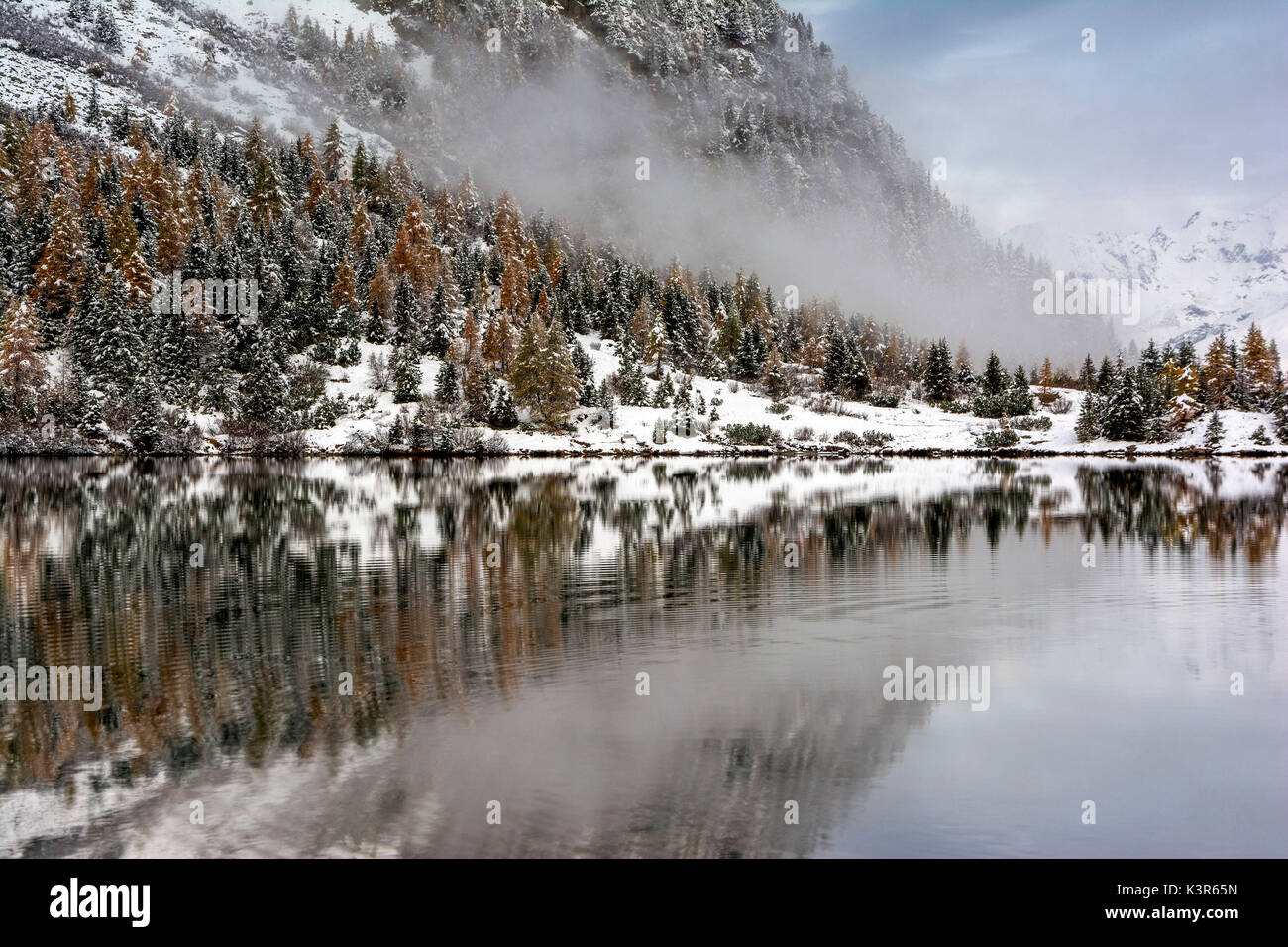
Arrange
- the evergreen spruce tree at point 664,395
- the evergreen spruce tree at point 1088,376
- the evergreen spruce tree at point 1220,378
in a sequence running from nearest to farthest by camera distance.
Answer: the evergreen spruce tree at point 664,395
the evergreen spruce tree at point 1220,378
the evergreen spruce tree at point 1088,376

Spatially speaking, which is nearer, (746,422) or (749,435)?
(749,435)

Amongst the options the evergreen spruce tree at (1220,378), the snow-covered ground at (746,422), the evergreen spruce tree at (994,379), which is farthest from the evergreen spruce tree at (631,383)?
the evergreen spruce tree at (1220,378)

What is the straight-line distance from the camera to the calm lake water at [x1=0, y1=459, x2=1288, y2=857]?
1062cm

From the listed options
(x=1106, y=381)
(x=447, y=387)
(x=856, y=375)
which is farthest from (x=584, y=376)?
(x=1106, y=381)

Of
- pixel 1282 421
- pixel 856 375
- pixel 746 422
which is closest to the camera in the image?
pixel 1282 421

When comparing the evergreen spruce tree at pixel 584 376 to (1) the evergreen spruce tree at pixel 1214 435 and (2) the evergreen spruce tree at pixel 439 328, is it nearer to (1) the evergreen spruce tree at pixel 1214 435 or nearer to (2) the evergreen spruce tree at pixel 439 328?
(2) the evergreen spruce tree at pixel 439 328

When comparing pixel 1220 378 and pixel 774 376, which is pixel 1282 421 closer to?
pixel 1220 378

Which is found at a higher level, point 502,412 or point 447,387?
point 447,387

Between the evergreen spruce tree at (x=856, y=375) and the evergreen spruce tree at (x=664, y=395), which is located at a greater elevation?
the evergreen spruce tree at (x=856, y=375)

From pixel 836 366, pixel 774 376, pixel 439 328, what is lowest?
pixel 774 376

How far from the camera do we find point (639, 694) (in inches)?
597

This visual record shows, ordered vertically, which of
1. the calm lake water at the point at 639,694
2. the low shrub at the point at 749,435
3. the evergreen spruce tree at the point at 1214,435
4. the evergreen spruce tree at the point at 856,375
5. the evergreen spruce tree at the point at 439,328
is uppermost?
the evergreen spruce tree at the point at 439,328

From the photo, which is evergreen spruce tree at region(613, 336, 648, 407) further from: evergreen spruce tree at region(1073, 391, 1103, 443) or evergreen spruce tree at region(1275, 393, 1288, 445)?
evergreen spruce tree at region(1275, 393, 1288, 445)

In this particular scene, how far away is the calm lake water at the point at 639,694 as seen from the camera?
10.6 meters
